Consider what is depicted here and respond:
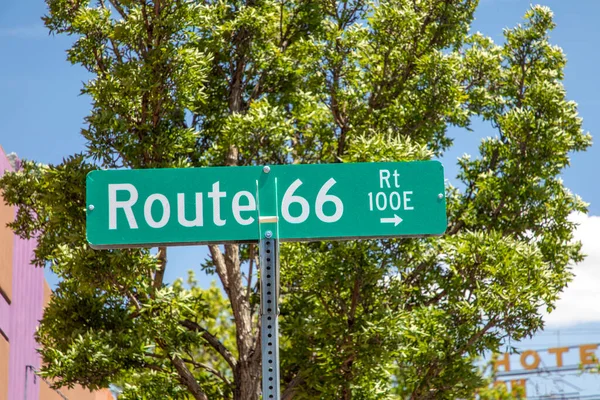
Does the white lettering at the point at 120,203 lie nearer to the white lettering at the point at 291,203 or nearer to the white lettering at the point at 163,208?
the white lettering at the point at 163,208

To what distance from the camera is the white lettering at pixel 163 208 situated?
4172 millimetres

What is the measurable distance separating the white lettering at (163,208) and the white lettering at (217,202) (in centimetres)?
20

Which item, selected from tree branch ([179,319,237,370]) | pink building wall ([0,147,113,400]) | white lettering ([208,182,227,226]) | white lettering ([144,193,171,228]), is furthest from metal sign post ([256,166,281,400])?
pink building wall ([0,147,113,400])

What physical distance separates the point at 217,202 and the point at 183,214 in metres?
0.17

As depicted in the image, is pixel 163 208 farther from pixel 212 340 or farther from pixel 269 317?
pixel 212 340

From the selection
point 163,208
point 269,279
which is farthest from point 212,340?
point 269,279

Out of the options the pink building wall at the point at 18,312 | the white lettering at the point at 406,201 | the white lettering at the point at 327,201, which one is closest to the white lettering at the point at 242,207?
the white lettering at the point at 327,201

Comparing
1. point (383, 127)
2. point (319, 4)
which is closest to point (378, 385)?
point (383, 127)

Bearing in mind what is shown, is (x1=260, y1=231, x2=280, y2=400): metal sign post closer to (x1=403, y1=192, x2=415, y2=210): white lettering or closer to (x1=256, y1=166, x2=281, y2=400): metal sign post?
(x1=256, y1=166, x2=281, y2=400): metal sign post

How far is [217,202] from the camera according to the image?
4160 millimetres

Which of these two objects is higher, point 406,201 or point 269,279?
point 406,201

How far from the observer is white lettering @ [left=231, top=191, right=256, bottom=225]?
409 cm

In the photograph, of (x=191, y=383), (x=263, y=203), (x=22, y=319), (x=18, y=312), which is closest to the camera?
(x=263, y=203)

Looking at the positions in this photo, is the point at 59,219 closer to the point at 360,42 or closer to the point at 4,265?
the point at 360,42
